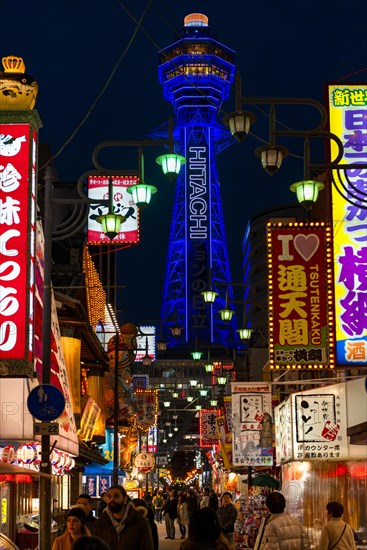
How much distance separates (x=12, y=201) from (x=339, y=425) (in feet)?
26.0

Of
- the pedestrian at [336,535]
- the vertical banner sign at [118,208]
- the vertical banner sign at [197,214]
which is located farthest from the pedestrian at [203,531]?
the vertical banner sign at [197,214]

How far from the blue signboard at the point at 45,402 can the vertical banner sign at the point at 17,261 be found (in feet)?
2.14

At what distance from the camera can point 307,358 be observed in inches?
742

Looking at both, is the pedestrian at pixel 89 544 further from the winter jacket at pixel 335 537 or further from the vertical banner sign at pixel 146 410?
the vertical banner sign at pixel 146 410

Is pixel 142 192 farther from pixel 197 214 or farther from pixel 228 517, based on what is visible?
pixel 197 214

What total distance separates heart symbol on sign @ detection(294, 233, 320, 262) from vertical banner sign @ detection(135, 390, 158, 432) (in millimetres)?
39054

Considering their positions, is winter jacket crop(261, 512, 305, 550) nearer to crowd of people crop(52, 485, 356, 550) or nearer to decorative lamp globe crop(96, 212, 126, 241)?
crowd of people crop(52, 485, 356, 550)

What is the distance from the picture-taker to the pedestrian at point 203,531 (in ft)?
23.7

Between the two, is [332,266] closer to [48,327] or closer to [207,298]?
[48,327]

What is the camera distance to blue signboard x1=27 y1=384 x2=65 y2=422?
1562 cm

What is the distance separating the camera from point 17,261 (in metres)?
16.5

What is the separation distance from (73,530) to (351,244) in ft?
33.9

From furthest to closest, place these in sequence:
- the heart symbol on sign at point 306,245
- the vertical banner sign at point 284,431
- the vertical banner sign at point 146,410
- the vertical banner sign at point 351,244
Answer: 1. the vertical banner sign at point 146,410
2. the vertical banner sign at point 284,431
3. the vertical banner sign at point 351,244
4. the heart symbol on sign at point 306,245

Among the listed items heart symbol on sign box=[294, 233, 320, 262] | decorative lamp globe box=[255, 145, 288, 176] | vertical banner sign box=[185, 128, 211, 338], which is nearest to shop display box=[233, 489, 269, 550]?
heart symbol on sign box=[294, 233, 320, 262]
